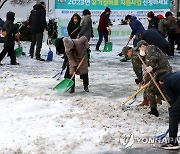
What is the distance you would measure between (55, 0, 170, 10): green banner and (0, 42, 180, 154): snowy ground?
22.5ft

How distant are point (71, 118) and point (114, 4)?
11802 mm

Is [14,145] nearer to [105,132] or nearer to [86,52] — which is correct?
[105,132]

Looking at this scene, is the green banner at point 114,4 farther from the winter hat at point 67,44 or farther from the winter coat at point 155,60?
the winter coat at point 155,60

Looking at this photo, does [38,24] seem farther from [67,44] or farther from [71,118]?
[71,118]

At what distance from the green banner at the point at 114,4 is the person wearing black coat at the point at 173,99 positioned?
11835 mm

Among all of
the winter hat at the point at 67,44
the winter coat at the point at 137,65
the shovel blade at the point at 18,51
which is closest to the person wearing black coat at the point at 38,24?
the shovel blade at the point at 18,51

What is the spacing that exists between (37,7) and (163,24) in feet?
13.3

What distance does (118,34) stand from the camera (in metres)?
18.6

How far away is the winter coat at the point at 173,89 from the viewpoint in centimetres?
561

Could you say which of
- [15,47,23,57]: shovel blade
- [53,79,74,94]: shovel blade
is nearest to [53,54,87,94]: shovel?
[53,79,74,94]: shovel blade

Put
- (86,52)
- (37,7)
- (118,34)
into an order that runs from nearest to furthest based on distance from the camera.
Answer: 1. (86,52)
2. (37,7)
3. (118,34)

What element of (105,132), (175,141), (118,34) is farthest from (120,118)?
(118,34)

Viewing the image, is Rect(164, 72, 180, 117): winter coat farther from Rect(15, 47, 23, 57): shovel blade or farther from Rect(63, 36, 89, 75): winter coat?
Rect(15, 47, 23, 57): shovel blade

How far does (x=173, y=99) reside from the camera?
5785mm
